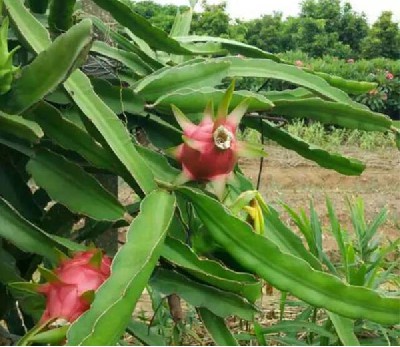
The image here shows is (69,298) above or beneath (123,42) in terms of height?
beneath

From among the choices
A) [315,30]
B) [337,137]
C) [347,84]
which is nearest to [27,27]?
[347,84]

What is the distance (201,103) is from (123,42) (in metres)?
0.26

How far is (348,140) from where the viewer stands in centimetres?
856

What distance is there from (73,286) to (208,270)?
0.46ft

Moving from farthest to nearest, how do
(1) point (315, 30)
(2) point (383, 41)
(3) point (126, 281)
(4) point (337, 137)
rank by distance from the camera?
(1) point (315, 30)
(2) point (383, 41)
(4) point (337, 137)
(3) point (126, 281)

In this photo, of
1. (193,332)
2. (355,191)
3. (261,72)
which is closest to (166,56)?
(261,72)

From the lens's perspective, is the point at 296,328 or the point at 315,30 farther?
the point at 315,30

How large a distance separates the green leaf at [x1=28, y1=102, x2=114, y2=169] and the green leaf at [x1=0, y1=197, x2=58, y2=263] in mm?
97

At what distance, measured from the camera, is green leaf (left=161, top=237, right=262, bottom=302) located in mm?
763

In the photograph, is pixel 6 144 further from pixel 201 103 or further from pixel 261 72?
pixel 261 72

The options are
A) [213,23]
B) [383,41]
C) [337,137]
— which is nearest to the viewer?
[337,137]

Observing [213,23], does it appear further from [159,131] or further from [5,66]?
[5,66]

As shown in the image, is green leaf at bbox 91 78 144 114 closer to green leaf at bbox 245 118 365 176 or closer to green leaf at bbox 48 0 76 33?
green leaf at bbox 48 0 76 33

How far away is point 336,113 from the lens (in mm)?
1010
